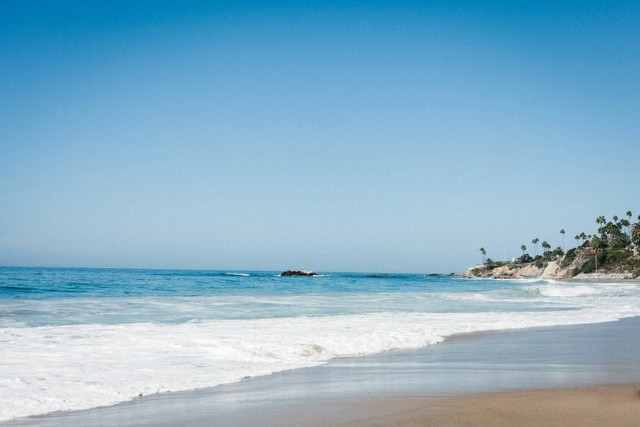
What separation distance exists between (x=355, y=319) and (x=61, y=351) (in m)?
10.1

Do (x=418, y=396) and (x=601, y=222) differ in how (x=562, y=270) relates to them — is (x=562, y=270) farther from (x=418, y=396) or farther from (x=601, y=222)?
(x=418, y=396)

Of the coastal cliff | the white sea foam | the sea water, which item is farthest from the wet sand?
the coastal cliff

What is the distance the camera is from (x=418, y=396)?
23.2 ft

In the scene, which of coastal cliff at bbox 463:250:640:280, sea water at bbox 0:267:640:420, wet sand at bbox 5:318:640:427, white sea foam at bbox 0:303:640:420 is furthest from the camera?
coastal cliff at bbox 463:250:640:280

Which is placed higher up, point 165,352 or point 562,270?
point 562,270

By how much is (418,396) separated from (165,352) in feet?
18.1

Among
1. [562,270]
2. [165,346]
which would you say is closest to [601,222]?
[562,270]

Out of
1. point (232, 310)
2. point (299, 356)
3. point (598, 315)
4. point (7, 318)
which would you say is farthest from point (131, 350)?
point (598, 315)

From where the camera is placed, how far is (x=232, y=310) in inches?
911

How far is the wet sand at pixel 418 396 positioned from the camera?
593cm

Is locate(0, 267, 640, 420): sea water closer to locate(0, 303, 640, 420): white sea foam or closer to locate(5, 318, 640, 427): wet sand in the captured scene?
locate(0, 303, 640, 420): white sea foam

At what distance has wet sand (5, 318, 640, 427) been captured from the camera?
593 cm

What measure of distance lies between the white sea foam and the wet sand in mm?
610

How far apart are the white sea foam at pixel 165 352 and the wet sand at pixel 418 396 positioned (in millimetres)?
610
